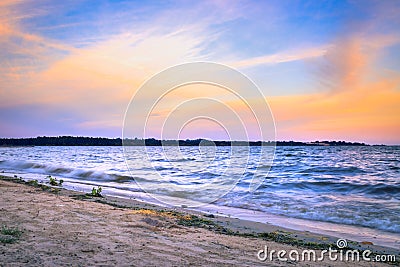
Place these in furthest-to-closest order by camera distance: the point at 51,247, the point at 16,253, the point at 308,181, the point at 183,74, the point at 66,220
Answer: the point at 308,181 < the point at 183,74 < the point at 66,220 < the point at 51,247 < the point at 16,253

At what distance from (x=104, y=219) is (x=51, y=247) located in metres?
2.15

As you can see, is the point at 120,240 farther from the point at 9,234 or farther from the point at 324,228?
the point at 324,228

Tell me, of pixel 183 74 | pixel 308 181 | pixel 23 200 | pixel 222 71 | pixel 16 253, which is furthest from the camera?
pixel 308 181

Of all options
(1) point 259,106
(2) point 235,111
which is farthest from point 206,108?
(1) point 259,106

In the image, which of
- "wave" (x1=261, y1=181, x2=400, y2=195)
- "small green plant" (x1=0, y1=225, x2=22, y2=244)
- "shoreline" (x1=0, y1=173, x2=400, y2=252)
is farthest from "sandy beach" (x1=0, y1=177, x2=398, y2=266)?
"wave" (x1=261, y1=181, x2=400, y2=195)

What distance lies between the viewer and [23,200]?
7758 mm

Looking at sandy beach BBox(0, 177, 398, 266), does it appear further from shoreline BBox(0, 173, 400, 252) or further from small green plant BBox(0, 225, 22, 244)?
shoreline BBox(0, 173, 400, 252)

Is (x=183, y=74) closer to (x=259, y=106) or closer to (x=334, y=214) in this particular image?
(x=259, y=106)

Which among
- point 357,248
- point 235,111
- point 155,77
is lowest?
point 357,248

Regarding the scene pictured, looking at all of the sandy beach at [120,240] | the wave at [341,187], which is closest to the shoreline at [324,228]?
the sandy beach at [120,240]

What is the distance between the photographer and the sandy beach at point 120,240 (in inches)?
155

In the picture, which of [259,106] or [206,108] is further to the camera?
[206,108]

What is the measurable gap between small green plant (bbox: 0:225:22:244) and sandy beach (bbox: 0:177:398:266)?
32 millimetres

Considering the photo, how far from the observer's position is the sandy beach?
3.94 m
